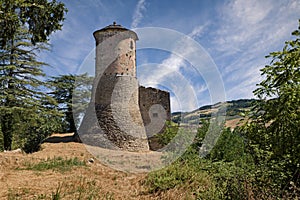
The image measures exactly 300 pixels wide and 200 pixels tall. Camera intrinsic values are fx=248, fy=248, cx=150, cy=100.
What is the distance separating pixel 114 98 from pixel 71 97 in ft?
38.8

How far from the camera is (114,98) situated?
16.6 metres

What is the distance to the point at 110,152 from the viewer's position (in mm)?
14695

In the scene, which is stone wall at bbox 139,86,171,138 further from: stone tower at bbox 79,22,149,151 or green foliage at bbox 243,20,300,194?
green foliage at bbox 243,20,300,194

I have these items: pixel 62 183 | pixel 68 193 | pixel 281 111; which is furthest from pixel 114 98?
pixel 281 111

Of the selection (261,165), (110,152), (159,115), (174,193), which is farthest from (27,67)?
(261,165)

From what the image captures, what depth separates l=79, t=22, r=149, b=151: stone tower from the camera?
16281 mm

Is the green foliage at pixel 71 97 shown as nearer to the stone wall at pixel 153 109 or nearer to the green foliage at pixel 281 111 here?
the stone wall at pixel 153 109

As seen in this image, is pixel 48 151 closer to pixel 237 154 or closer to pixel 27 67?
pixel 27 67

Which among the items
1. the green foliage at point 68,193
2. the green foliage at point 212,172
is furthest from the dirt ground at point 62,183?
the green foliage at point 212,172

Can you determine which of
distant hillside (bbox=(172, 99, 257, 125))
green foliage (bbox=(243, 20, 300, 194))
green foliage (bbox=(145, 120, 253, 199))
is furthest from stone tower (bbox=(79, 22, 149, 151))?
green foliage (bbox=(243, 20, 300, 194))

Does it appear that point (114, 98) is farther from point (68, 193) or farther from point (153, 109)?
point (68, 193)

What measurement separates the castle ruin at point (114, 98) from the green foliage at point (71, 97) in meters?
8.53

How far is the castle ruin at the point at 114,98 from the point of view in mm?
16281

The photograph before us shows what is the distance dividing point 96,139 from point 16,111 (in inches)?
209
